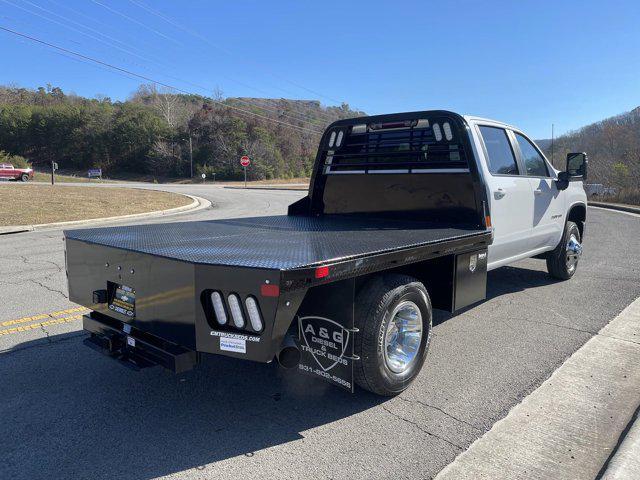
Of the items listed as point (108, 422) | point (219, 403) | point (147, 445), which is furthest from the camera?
point (219, 403)

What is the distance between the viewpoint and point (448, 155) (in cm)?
504

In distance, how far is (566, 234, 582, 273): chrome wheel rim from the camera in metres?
7.01

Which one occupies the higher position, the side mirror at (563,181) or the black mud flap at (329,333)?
the side mirror at (563,181)

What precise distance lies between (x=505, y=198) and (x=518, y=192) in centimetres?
38

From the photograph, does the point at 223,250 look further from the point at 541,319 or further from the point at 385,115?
the point at 541,319

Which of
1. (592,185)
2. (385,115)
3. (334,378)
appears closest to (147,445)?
(334,378)

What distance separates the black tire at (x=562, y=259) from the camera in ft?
22.5

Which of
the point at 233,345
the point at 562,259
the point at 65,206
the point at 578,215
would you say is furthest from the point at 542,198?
the point at 65,206

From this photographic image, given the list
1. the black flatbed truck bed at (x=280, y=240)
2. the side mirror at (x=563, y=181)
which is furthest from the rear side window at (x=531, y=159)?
the black flatbed truck bed at (x=280, y=240)

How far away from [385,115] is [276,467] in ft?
13.2

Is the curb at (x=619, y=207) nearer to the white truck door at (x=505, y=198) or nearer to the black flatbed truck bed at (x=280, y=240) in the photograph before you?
the white truck door at (x=505, y=198)

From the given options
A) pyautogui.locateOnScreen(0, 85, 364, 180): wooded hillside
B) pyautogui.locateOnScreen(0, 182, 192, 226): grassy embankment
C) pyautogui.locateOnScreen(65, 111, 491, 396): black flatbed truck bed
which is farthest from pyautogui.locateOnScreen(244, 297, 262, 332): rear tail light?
pyautogui.locateOnScreen(0, 85, 364, 180): wooded hillside

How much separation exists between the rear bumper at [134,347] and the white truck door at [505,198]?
3.37 meters

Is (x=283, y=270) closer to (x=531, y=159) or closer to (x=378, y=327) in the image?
(x=378, y=327)
